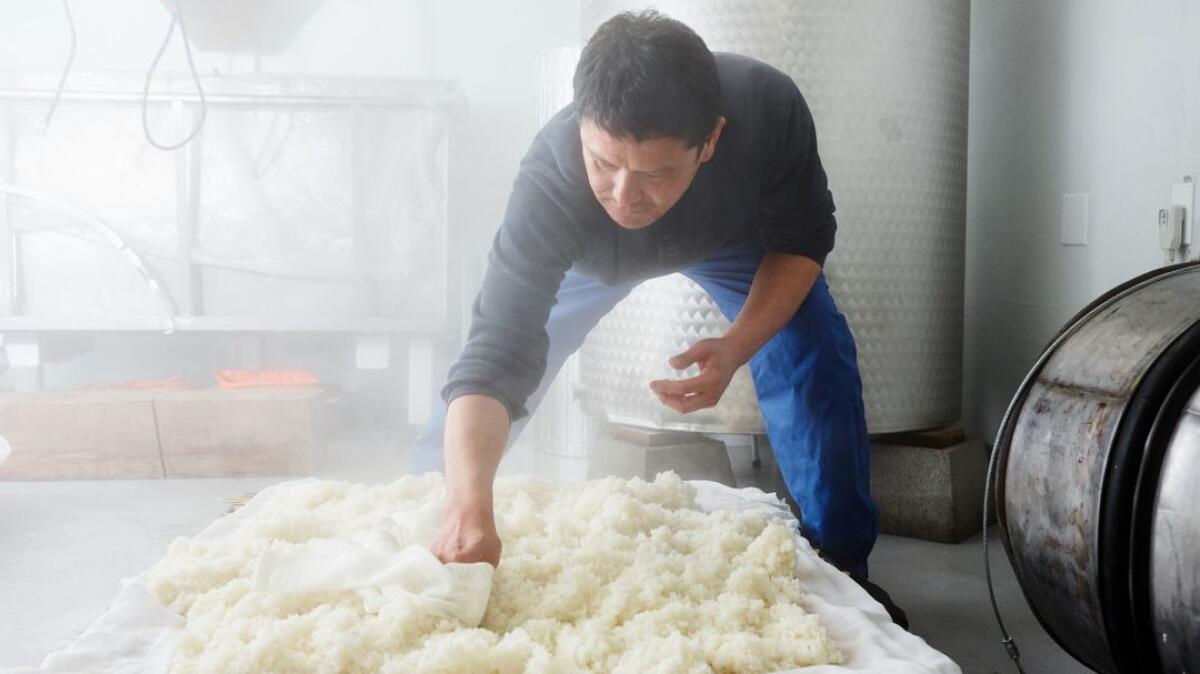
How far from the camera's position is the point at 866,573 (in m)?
1.75

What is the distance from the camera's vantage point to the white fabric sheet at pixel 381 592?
1.03 meters

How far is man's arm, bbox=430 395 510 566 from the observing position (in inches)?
46.6

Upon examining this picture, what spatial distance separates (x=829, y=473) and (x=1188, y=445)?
63 cm

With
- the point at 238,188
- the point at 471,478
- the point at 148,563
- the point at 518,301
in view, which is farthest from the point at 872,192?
the point at 238,188

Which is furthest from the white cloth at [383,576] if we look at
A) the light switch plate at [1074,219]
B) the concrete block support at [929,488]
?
the light switch plate at [1074,219]

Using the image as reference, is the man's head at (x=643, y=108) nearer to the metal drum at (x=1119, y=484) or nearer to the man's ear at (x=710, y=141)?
the man's ear at (x=710, y=141)

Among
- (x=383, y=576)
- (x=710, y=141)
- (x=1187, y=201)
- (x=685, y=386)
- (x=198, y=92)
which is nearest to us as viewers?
(x=383, y=576)

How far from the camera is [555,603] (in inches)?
45.3

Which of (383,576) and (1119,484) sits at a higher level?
(1119,484)

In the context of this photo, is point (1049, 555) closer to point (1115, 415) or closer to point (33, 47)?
point (1115, 415)

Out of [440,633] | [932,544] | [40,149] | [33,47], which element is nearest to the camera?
[440,633]

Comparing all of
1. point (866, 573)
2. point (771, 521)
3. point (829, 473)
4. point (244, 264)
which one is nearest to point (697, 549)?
point (771, 521)

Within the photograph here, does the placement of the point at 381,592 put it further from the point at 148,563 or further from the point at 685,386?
the point at 148,563

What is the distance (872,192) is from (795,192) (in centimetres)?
58
